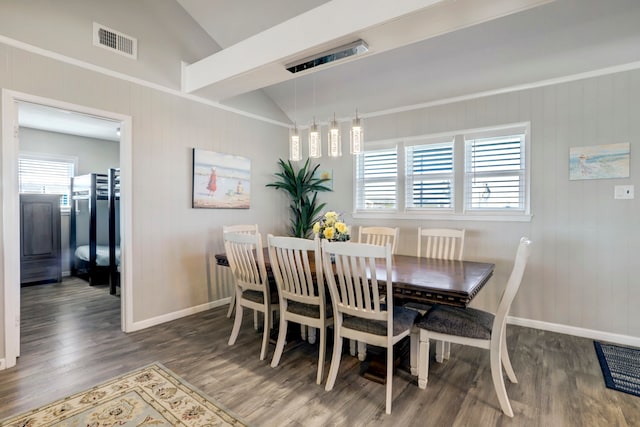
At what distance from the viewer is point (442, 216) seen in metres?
3.73

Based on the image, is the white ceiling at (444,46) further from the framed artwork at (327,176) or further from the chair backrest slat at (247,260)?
the chair backrest slat at (247,260)

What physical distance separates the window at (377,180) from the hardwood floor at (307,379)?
199 cm

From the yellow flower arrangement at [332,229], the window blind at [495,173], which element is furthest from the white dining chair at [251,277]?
the window blind at [495,173]

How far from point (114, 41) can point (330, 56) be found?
210cm

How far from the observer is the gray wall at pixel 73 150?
17.6ft

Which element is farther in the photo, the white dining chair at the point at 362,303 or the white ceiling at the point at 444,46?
the white ceiling at the point at 444,46

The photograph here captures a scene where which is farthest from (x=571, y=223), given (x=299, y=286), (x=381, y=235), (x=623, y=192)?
(x=299, y=286)

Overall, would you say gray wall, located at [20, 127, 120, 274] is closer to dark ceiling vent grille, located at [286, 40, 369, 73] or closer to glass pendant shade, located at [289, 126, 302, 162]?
glass pendant shade, located at [289, 126, 302, 162]

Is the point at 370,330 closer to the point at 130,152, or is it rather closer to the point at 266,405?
the point at 266,405

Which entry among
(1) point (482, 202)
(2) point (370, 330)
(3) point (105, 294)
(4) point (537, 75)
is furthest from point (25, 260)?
(4) point (537, 75)

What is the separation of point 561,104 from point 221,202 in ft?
12.4

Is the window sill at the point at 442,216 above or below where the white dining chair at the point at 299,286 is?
above

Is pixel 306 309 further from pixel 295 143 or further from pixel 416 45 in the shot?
pixel 416 45

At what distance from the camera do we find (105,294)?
4488 millimetres
